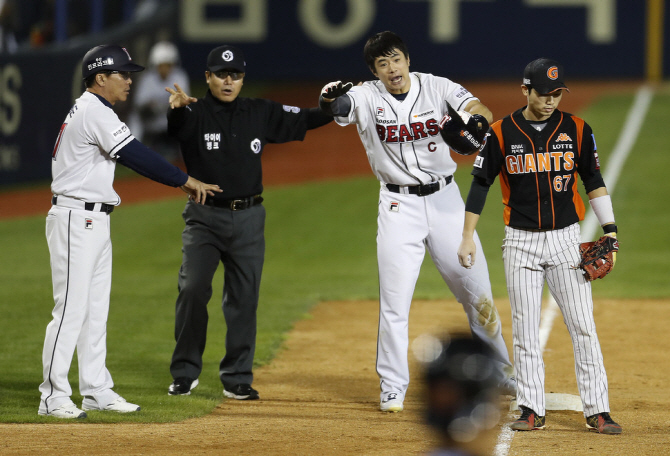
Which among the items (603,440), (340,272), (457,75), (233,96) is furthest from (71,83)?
(603,440)

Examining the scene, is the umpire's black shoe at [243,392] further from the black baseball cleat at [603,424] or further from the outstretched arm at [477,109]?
the outstretched arm at [477,109]

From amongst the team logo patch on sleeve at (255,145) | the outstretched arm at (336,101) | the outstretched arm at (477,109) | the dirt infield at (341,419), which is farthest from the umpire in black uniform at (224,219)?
the outstretched arm at (477,109)

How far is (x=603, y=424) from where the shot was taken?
16.9 feet

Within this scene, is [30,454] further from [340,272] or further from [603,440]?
[340,272]

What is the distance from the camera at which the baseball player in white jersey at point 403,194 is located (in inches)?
230

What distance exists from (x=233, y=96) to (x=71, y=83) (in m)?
10.9

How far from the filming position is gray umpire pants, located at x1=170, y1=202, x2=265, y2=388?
620 centimetres

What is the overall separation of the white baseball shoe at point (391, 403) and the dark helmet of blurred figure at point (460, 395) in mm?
3157

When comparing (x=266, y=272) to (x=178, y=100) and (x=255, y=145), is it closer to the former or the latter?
(x=255, y=145)

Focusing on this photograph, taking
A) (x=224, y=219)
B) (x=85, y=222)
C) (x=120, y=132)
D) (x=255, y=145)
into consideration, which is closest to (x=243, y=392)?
(x=224, y=219)

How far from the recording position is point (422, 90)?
595 centimetres

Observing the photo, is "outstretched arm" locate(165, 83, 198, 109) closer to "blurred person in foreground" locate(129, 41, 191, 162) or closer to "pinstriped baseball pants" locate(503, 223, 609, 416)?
"pinstriped baseball pants" locate(503, 223, 609, 416)

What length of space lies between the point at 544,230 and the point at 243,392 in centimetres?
228

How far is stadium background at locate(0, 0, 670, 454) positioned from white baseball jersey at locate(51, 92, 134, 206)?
1369 mm
